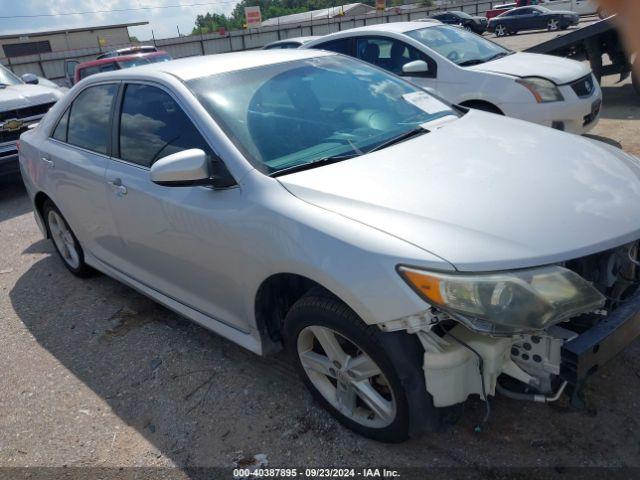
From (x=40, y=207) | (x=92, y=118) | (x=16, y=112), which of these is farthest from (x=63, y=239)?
(x=16, y=112)

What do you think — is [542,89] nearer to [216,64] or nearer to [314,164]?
[216,64]

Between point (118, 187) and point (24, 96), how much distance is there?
5.31 meters

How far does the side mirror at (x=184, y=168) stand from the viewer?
2.53 meters

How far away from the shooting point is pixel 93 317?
13.0ft

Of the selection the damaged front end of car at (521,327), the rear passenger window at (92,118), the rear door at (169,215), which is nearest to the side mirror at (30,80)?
the rear passenger window at (92,118)

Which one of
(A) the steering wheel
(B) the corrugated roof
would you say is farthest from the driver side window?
(B) the corrugated roof

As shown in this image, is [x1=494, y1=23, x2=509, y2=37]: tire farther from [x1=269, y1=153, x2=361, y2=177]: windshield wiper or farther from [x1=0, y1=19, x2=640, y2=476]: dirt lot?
[x1=269, y1=153, x2=361, y2=177]: windshield wiper

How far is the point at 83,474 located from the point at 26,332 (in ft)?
5.64

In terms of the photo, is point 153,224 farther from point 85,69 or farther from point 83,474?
point 85,69

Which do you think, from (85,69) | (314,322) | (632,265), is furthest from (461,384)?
(85,69)

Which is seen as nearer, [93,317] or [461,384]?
[461,384]

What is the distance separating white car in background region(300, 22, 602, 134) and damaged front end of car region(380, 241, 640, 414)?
4058mm

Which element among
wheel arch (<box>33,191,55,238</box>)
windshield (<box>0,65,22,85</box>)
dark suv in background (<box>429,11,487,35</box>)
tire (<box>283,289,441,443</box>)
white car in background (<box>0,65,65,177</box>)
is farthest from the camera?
dark suv in background (<box>429,11,487,35</box>)

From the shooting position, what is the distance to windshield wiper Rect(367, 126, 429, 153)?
9.23ft
